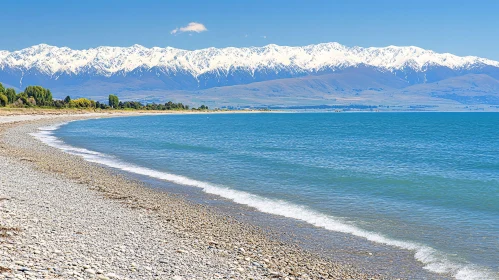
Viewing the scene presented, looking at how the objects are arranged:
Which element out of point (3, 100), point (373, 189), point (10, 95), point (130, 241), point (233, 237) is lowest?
point (373, 189)

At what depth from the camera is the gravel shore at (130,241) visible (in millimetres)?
14375

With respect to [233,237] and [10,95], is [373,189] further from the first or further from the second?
[10,95]

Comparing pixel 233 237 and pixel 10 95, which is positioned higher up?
pixel 10 95

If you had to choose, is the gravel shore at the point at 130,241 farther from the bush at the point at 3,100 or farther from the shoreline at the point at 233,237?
the bush at the point at 3,100

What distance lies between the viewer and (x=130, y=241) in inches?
690

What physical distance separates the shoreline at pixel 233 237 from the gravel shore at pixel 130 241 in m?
0.03

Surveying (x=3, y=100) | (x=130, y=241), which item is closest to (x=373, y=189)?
(x=130, y=241)

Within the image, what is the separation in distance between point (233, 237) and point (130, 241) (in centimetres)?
388

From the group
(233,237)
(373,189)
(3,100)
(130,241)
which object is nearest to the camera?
(130,241)

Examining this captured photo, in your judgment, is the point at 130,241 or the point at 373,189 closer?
the point at 130,241

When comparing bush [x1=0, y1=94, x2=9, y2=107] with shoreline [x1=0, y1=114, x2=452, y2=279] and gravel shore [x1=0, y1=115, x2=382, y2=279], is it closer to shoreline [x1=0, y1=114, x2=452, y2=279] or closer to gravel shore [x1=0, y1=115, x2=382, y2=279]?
shoreline [x1=0, y1=114, x2=452, y2=279]

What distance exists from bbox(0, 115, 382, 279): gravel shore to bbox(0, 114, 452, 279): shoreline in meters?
0.03

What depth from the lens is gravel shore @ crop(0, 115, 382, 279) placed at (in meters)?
14.4

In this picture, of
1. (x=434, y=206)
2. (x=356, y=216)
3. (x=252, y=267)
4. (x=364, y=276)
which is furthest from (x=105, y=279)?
(x=434, y=206)
